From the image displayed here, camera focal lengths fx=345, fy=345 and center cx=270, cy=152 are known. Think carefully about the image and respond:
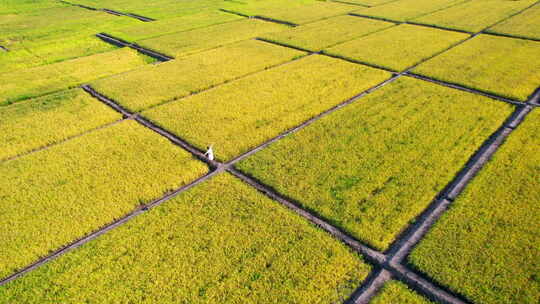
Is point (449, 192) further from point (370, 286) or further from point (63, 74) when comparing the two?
point (63, 74)

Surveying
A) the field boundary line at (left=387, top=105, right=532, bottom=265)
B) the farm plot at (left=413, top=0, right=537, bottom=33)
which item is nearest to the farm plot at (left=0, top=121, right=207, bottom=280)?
the field boundary line at (left=387, top=105, right=532, bottom=265)

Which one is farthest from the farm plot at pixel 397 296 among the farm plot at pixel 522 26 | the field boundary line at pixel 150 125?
the farm plot at pixel 522 26

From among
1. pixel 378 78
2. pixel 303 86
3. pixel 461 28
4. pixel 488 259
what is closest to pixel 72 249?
pixel 488 259

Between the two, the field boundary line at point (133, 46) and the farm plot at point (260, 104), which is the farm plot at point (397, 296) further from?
the field boundary line at point (133, 46)

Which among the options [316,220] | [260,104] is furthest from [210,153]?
[260,104]

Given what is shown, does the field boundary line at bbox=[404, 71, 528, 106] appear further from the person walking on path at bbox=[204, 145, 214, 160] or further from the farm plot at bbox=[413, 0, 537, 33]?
the person walking on path at bbox=[204, 145, 214, 160]

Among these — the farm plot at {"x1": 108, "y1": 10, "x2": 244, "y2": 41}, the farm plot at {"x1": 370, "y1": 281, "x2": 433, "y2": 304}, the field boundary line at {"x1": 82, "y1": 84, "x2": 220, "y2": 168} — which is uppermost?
the farm plot at {"x1": 108, "y1": 10, "x2": 244, "y2": 41}

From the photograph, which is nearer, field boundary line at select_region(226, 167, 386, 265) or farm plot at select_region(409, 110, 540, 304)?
farm plot at select_region(409, 110, 540, 304)

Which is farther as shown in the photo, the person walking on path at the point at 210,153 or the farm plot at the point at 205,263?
the person walking on path at the point at 210,153
